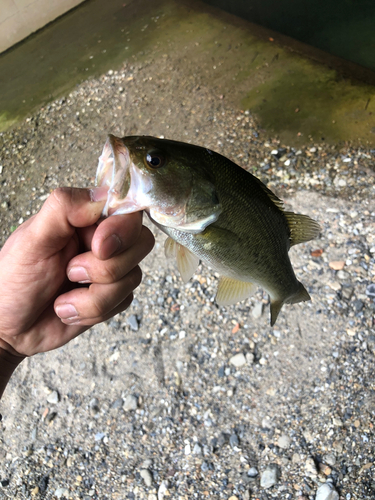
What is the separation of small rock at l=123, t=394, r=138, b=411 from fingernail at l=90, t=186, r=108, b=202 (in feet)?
6.27

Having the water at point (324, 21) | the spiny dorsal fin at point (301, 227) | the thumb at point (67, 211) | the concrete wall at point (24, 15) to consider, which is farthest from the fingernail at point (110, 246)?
the concrete wall at point (24, 15)

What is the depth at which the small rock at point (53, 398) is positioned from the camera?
3008mm

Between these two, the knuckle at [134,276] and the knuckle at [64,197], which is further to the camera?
the knuckle at [134,276]

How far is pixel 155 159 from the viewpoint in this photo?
4.43 feet

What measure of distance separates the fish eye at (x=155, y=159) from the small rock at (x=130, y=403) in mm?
2077

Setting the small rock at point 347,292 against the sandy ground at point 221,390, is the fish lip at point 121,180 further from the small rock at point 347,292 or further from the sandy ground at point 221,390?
the small rock at point 347,292

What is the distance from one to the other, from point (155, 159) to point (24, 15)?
26.9 feet

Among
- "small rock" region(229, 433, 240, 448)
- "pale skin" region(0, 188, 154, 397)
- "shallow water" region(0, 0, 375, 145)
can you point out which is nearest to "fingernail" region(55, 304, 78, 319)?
"pale skin" region(0, 188, 154, 397)

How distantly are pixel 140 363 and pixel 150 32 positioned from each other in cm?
574

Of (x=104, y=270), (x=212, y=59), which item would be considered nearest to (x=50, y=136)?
(x=212, y=59)

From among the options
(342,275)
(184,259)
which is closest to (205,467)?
(184,259)

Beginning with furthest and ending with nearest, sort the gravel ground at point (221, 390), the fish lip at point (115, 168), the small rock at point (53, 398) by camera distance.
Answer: the small rock at point (53, 398) → the gravel ground at point (221, 390) → the fish lip at point (115, 168)

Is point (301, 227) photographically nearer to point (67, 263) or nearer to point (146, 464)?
point (67, 263)

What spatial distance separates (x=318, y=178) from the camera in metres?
3.84
